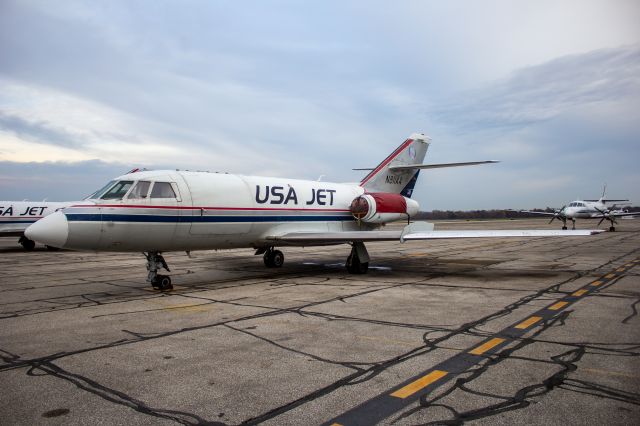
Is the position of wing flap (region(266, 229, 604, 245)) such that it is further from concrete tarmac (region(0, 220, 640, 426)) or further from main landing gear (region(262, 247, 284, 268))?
main landing gear (region(262, 247, 284, 268))

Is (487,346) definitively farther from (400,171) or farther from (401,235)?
(400,171)

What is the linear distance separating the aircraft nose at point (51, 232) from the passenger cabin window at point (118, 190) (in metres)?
1.13

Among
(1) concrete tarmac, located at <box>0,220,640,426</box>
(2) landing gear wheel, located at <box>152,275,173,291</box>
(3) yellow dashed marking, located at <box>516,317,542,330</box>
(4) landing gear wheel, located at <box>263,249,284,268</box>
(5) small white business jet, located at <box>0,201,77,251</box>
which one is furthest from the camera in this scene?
(5) small white business jet, located at <box>0,201,77,251</box>

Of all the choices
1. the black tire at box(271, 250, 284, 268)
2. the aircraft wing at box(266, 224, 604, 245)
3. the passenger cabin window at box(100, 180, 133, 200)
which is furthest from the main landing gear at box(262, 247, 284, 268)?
the passenger cabin window at box(100, 180, 133, 200)

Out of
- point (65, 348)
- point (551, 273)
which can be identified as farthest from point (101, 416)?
point (551, 273)

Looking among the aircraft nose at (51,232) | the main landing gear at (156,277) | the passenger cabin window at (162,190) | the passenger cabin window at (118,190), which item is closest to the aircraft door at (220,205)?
the passenger cabin window at (162,190)

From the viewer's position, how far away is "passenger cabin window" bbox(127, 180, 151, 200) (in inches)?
429

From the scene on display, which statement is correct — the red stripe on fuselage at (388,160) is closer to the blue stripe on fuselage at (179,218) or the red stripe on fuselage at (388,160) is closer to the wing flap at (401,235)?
the blue stripe on fuselage at (179,218)

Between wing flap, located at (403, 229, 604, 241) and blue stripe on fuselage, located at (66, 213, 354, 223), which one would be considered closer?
blue stripe on fuselage, located at (66, 213, 354, 223)

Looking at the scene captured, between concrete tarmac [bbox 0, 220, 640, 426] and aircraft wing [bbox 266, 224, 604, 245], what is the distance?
1.38 m

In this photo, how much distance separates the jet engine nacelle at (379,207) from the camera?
1658 cm

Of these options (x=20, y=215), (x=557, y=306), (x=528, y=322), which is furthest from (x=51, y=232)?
(x=20, y=215)

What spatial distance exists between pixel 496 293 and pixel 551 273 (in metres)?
4.44

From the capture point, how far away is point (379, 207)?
16.9 m
